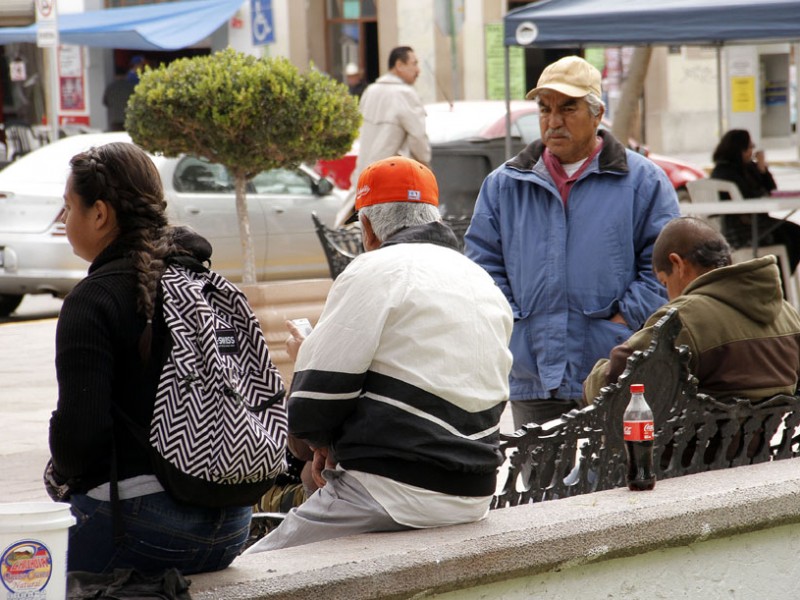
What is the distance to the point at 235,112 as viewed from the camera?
922 centimetres

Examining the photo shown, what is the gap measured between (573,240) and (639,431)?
102 centimetres

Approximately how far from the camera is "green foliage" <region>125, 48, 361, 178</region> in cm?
927

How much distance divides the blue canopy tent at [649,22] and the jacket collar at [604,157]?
14.0ft

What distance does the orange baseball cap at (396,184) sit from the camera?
406 centimetres

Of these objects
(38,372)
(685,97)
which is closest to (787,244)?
(38,372)

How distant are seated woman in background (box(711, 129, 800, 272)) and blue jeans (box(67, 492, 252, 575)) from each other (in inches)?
332

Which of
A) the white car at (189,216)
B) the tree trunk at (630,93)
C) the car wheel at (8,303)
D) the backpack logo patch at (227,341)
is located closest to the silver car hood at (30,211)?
the white car at (189,216)

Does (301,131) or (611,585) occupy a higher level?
(301,131)

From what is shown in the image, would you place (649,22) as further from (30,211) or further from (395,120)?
(30,211)

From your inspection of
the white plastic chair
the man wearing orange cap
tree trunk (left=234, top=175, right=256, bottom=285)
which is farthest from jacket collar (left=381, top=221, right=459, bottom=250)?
the white plastic chair

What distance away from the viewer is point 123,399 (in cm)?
340

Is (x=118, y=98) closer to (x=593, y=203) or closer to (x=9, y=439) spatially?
(x=9, y=439)

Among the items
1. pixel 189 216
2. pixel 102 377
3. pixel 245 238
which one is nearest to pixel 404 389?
pixel 102 377

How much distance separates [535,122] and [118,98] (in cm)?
1387
